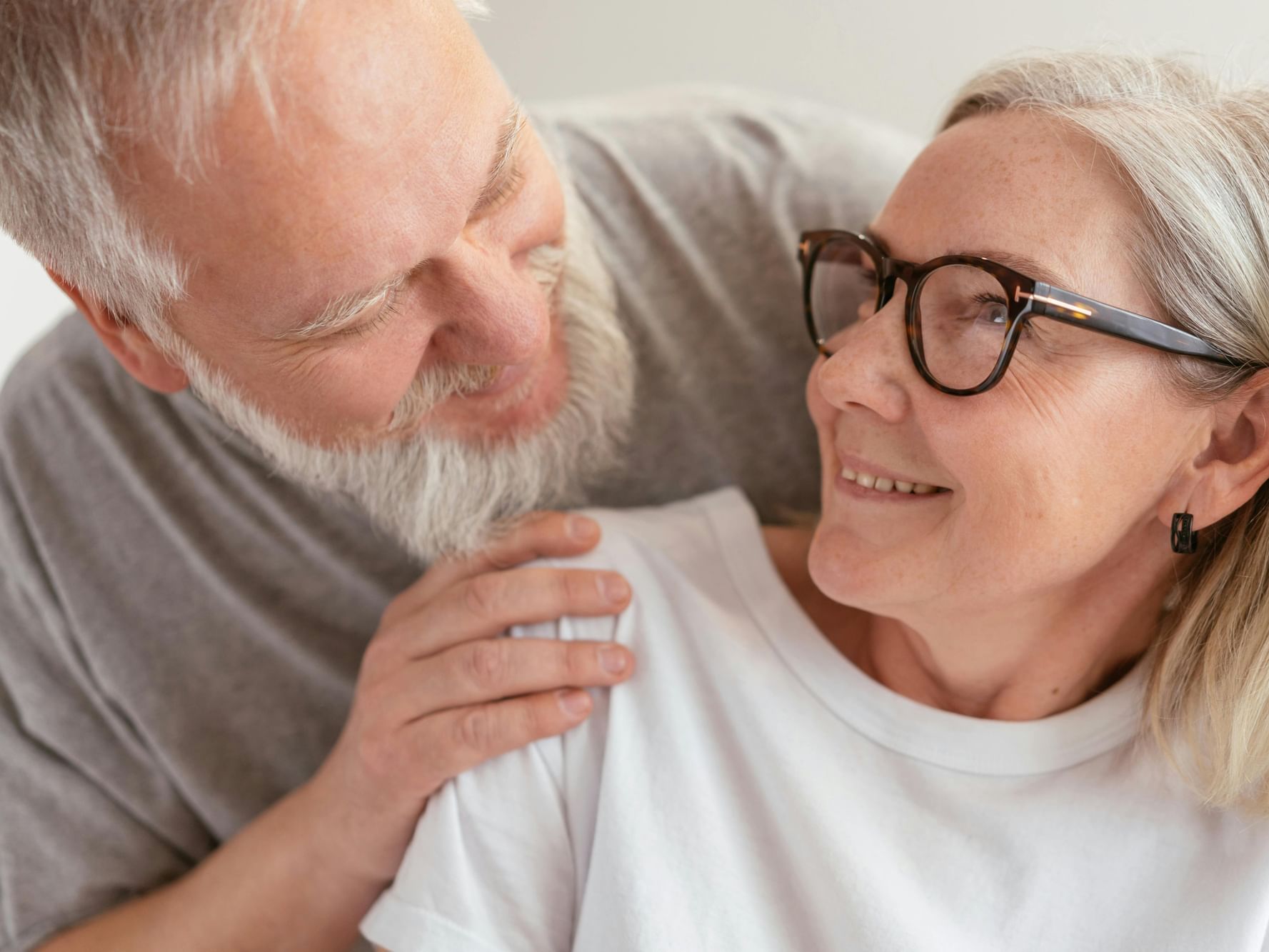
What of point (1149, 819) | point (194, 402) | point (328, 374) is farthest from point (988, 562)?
point (194, 402)

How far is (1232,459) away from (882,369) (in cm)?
41

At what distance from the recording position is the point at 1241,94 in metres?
1.22

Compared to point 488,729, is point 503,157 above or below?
above

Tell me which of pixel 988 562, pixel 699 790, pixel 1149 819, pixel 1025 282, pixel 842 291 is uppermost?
pixel 1025 282

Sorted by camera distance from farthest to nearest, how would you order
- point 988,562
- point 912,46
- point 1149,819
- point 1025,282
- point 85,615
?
1. point 912,46
2. point 85,615
3. point 1149,819
4. point 988,562
5. point 1025,282

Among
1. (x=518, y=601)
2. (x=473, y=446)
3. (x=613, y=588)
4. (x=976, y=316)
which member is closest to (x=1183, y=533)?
(x=976, y=316)

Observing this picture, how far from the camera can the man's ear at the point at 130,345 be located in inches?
52.2

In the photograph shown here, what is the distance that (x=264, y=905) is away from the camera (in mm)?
1518

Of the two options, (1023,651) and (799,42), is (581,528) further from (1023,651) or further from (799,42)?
(799,42)

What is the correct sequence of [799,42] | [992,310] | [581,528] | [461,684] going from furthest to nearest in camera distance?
[799,42]
[581,528]
[461,684]
[992,310]

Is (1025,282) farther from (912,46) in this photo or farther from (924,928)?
(912,46)

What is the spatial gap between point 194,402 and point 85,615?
37 cm

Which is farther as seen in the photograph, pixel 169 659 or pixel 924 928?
pixel 169 659

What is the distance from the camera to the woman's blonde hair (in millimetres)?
1102
